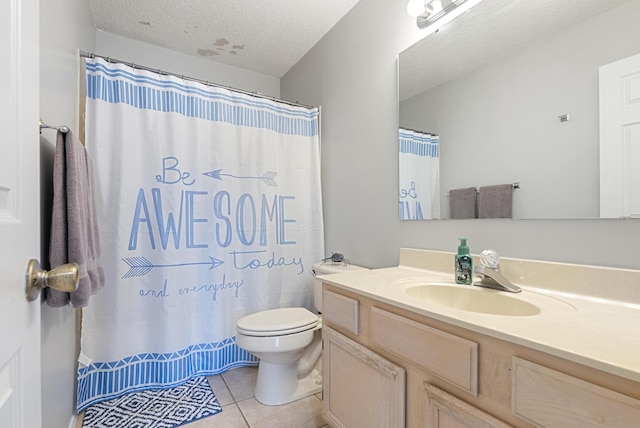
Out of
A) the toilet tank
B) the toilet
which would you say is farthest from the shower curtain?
the toilet

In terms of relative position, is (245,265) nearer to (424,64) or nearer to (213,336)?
(213,336)

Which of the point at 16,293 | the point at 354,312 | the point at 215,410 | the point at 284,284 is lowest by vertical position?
the point at 215,410

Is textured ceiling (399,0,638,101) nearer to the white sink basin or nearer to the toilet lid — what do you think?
the white sink basin

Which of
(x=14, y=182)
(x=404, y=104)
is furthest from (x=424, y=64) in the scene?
(x=14, y=182)

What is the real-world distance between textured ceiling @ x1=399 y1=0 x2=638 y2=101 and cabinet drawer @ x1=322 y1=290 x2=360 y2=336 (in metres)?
1.11

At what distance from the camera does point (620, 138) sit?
91cm

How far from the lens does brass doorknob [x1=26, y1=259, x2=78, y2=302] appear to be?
0.52 metres

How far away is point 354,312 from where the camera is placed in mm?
1125

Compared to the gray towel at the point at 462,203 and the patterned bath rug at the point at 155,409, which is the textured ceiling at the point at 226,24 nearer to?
the gray towel at the point at 462,203

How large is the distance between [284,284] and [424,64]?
65.0 inches

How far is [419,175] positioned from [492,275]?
0.65m

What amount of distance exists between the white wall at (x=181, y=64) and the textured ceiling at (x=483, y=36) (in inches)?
64.6

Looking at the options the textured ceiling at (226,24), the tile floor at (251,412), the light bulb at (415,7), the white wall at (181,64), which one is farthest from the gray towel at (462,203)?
the white wall at (181,64)

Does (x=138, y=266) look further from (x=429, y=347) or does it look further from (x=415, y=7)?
(x=415, y=7)
